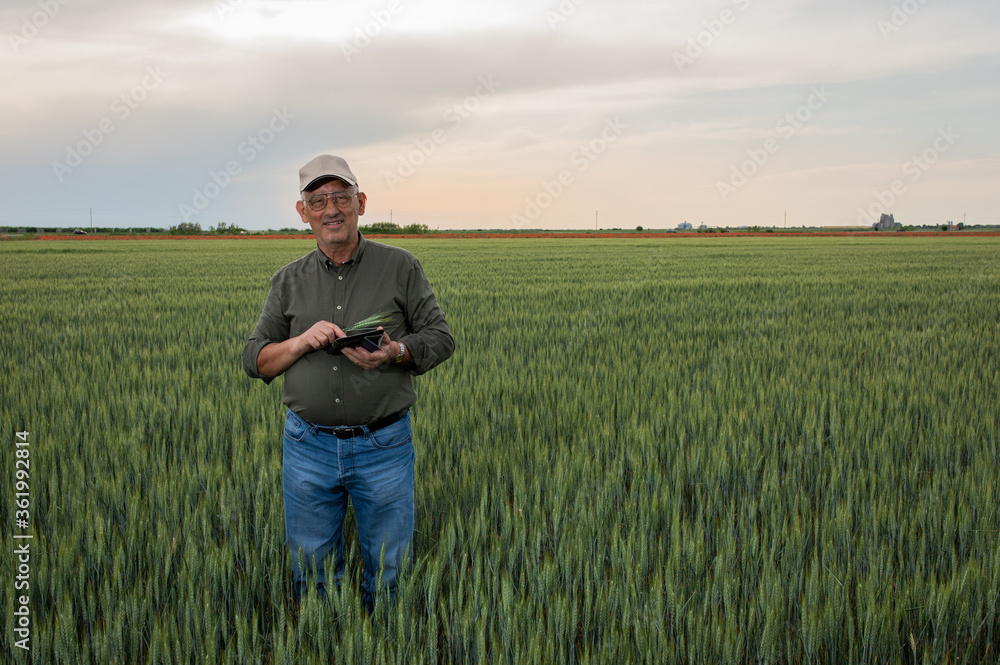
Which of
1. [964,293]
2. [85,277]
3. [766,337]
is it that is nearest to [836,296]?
[964,293]

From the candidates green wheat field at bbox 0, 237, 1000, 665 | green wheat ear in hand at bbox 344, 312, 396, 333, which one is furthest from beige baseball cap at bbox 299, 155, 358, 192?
green wheat field at bbox 0, 237, 1000, 665

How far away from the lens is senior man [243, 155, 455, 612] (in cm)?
227

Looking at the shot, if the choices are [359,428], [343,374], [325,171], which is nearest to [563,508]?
[359,428]

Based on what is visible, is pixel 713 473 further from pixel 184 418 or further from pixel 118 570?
pixel 184 418

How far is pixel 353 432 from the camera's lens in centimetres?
229

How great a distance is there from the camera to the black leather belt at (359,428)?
2.27 meters

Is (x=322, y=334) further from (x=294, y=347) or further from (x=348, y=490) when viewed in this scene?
(x=348, y=490)

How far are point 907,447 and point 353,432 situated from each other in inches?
141

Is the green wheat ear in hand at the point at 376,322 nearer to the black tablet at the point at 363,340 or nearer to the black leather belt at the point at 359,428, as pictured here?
the black tablet at the point at 363,340

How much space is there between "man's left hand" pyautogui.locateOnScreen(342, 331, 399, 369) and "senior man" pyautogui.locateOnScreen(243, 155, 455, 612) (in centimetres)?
4

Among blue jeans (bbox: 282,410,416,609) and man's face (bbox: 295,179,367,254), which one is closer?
man's face (bbox: 295,179,367,254)

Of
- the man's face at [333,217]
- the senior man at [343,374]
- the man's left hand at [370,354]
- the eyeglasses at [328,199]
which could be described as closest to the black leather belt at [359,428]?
the senior man at [343,374]

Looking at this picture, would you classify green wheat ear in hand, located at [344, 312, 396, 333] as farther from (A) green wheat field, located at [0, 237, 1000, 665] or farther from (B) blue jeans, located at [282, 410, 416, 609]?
(A) green wheat field, located at [0, 237, 1000, 665]

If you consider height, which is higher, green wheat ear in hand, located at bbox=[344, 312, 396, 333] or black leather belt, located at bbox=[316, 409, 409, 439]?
green wheat ear in hand, located at bbox=[344, 312, 396, 333]
